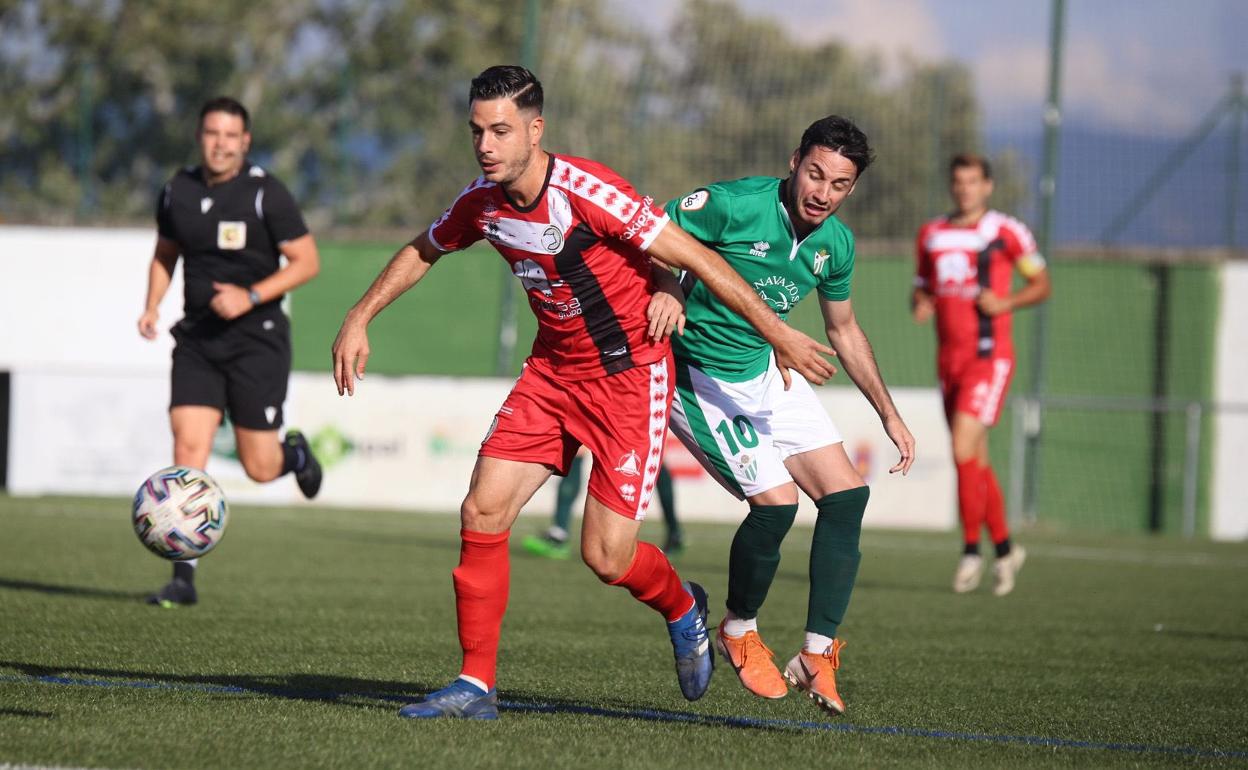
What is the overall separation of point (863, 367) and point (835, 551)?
2.17 feet

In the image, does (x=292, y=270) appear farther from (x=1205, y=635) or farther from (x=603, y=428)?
(x=1205, y=635)

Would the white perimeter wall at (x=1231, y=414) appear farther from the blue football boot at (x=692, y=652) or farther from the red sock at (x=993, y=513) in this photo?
the blue football boot at (x=692, y=652)

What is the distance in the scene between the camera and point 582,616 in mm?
8336

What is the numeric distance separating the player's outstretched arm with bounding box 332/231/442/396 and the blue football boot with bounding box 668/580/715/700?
1395mm

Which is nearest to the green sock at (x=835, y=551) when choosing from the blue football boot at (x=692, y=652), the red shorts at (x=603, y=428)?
the blue football boot at (x=692, y=652)

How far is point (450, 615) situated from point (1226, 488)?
14.4m

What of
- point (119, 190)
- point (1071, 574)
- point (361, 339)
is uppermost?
point (119, 190)

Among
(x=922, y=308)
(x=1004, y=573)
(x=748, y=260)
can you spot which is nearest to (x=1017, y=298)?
(x=922, y=308)

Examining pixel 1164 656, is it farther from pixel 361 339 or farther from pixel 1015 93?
pixel 1015 93

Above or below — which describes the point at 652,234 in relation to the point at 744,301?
above

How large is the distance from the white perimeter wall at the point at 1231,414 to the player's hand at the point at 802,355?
635 inches

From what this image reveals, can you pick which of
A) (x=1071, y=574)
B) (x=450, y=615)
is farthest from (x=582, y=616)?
(x=1071, y=574)

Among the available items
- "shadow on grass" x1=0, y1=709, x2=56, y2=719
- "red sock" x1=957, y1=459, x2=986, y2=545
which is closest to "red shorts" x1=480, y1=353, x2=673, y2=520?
"shadow on grass" x1=0, y1=709, x2=56, y2=719

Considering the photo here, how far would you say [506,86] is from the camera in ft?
16.7
